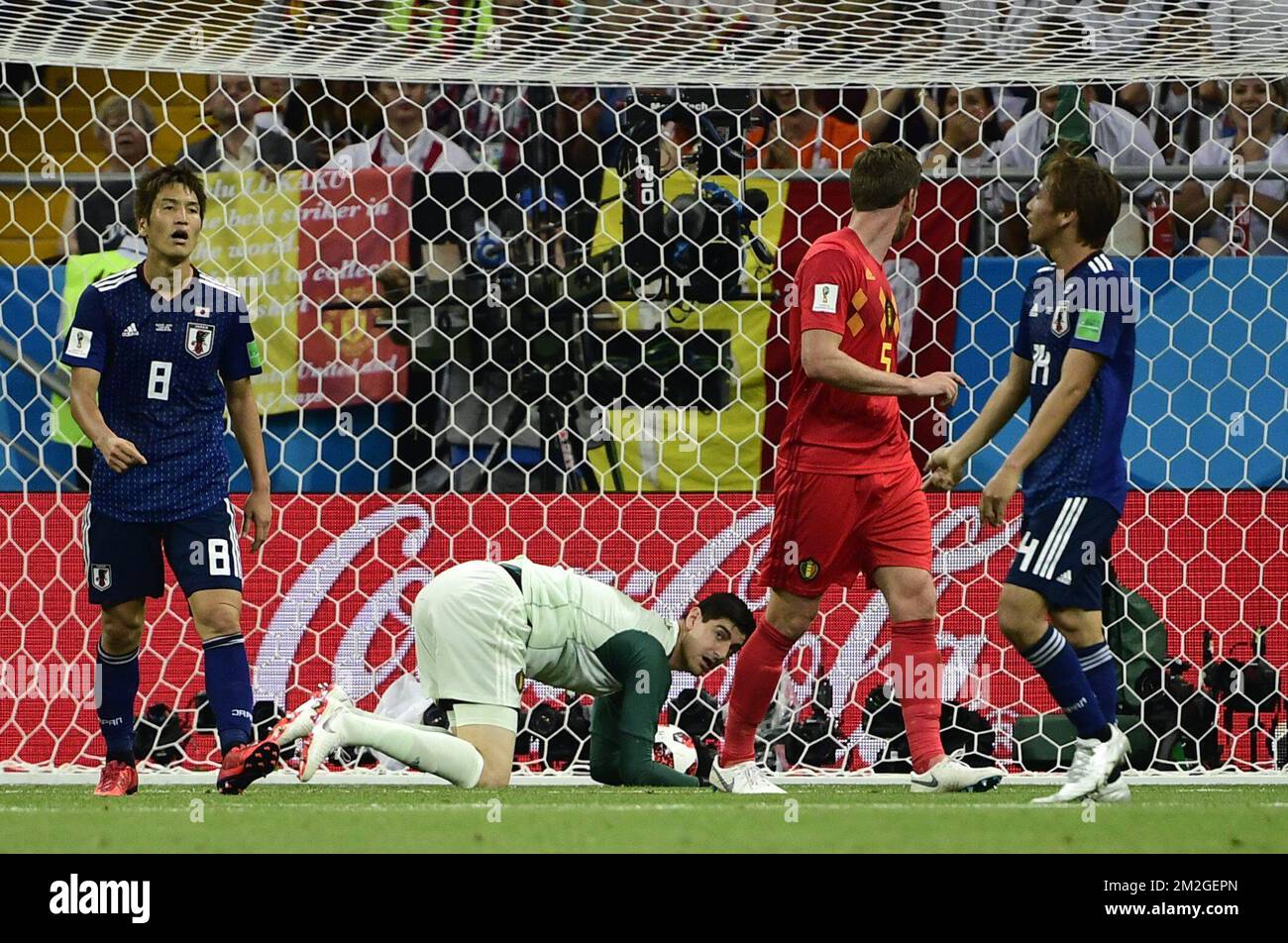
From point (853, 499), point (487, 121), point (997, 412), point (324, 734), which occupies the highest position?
point (487, 121)

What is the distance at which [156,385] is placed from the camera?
4.07 meters

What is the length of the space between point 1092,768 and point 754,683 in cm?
80

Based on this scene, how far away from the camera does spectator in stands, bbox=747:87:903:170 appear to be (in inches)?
222

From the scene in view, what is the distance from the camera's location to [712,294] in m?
5.32

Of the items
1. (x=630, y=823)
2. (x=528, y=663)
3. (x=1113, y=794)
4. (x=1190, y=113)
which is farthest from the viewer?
(x=1190, y=113)

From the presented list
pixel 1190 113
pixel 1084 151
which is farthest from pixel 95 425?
pixel 1190 113

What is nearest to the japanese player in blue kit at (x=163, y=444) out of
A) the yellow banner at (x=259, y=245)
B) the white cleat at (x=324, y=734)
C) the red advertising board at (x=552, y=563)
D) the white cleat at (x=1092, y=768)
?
the white cleat at (x=324, y=734)

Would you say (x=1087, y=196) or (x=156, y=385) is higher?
(x=1087, y=196)

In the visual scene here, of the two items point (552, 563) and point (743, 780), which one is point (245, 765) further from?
point (552, 563)

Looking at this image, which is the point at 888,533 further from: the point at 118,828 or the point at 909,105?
the point at 909,105

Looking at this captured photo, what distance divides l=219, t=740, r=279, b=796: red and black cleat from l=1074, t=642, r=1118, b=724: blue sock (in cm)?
181

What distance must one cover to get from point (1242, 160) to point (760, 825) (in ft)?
11.0

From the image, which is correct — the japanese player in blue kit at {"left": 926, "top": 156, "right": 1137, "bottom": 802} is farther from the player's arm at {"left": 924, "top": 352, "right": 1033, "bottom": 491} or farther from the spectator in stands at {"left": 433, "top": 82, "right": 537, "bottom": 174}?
the spectator in stands at {"left": 433, "top": 82, "right": 537, "bottom": 174}

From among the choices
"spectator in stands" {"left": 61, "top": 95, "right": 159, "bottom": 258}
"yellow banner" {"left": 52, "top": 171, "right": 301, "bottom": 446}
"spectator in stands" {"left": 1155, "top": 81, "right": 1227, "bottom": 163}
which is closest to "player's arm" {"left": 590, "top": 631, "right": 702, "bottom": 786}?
"yellow banner" {"left": 52, "top": 171, "right": 301, "bottom": 446}
